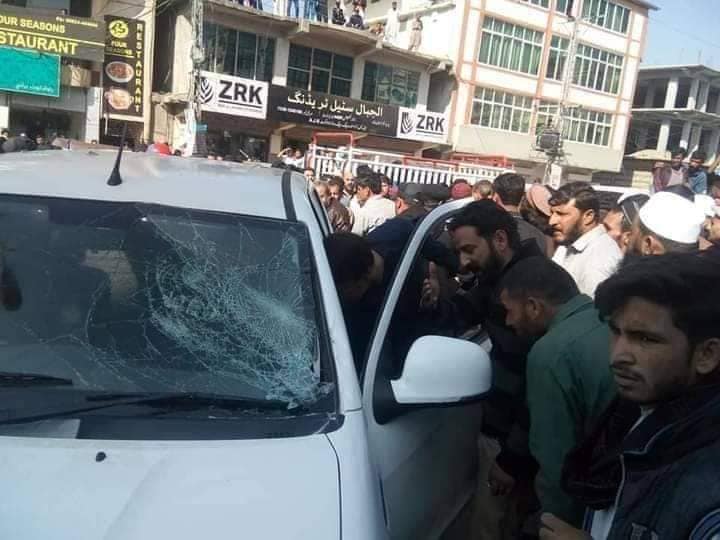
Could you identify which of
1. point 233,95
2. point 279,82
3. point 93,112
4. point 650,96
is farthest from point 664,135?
point 93,112

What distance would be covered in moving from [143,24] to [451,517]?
71.0 feet

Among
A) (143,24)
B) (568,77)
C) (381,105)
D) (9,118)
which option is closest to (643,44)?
(568,77)

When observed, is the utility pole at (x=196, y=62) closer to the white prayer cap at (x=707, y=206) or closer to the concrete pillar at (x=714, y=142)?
the white prayer cap at (x=707, y=206)

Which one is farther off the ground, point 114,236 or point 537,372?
point 114,236

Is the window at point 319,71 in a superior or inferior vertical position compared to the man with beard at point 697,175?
superior

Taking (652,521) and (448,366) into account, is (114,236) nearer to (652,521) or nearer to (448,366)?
(448,366)

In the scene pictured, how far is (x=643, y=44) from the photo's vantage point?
35875 millimetres

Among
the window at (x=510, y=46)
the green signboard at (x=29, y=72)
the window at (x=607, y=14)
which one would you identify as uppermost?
the window at (x=607, y=14)

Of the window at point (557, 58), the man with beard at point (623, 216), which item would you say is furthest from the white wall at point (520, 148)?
the man with beard at point (623, 216)

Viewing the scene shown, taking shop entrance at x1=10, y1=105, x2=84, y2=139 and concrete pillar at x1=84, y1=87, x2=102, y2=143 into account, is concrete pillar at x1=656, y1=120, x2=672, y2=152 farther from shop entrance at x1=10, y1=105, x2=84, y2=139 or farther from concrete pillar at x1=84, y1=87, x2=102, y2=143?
shop entrance at x1=10, y1=105, x2=84, y2=139

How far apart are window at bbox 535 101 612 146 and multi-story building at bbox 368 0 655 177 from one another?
0.16ft

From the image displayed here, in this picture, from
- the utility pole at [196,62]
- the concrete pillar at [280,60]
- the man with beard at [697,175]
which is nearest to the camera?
the man with beard at [697,175]

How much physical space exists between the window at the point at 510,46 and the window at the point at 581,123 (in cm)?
212

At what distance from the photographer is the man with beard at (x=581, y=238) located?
11.1ft
